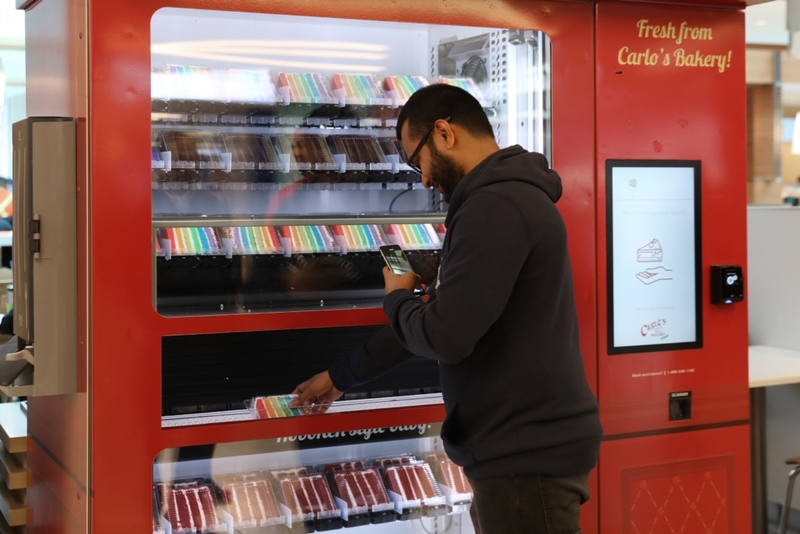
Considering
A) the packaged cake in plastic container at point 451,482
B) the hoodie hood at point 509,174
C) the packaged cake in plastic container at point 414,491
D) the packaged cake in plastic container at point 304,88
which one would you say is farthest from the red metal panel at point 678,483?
the packaged cake in plastic container at point 304,88

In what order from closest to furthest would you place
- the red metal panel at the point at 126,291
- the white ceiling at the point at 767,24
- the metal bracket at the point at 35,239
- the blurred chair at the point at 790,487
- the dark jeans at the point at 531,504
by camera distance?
1. the dark jeans at the point at 531,504
2. the red metal panel at the point at 126,291
3. the metal bracket at the point at 35,239
4. the blurred chair at the point at 790,487
5. the white ceiling at the point at 767,24

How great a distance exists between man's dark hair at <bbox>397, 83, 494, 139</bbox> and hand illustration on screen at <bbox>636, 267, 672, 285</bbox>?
107 centimetres

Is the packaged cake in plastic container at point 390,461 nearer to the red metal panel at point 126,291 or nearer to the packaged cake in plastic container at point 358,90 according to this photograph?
the red metal panel at point 126,291

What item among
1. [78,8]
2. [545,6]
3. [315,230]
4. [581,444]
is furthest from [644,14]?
[78,8]

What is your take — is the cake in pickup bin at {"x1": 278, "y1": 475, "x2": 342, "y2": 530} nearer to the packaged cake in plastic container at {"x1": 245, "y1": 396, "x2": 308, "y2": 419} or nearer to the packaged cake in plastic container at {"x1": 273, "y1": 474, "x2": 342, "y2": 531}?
the packaged cake in plastic container at {"x1": 273, "y1": 474, "x2": 342, "y2": 531}

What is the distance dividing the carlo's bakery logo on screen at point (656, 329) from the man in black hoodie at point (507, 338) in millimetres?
958

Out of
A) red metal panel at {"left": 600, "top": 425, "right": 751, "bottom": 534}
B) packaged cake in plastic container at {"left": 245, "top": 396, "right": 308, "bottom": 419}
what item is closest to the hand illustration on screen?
red metal panel at {"left": 600, "top": 425, "right": 751, "bottom": 534}

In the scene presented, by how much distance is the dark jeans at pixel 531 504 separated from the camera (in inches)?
75.7

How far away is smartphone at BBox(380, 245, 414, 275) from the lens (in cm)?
226

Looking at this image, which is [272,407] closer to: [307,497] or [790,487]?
[307,497]

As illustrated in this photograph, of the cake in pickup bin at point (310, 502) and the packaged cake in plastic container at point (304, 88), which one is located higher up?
the packaged cake in plastic container at point (304, 88)

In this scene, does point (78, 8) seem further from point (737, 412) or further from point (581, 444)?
point (737, 412)

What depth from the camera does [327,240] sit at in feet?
8.79

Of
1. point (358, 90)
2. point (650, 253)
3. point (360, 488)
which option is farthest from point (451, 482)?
point (358, 90)
